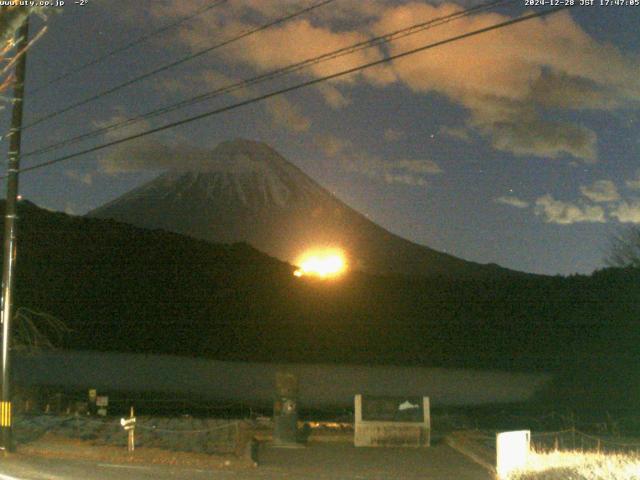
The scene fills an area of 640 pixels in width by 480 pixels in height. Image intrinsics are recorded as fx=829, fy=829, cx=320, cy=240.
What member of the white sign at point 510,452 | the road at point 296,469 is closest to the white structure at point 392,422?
the road at point 296,469

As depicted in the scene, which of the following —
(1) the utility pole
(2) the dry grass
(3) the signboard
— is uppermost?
(1) the utility pole

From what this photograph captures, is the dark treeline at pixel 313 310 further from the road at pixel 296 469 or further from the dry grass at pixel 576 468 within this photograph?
the dry grass at pixel 576 468

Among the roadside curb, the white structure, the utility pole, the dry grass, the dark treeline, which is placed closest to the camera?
the dry grass

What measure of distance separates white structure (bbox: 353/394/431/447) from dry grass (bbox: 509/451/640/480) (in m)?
6.45

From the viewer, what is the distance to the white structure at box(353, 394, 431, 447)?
23453 mm

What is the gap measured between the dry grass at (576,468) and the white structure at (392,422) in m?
6.45

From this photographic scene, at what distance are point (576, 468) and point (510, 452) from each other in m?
1.52

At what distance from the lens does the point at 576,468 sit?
14.7 metres

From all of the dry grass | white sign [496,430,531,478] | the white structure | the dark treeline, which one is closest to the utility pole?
the white structure

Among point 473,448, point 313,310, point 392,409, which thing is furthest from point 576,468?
point 313,310

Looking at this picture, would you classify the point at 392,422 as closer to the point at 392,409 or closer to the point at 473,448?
the point at 392,409

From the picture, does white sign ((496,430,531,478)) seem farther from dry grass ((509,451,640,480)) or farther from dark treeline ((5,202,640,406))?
dark treeline ((5,202,640,406))

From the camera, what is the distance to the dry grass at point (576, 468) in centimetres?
1334

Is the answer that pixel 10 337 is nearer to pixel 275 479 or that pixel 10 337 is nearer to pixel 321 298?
pixel 275 479
